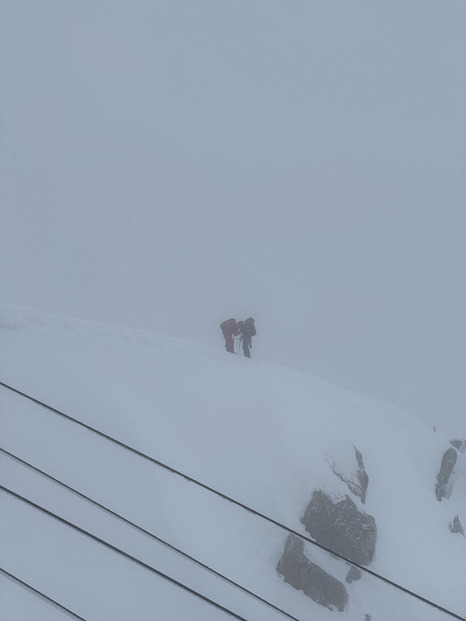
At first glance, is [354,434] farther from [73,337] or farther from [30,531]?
[30,531]

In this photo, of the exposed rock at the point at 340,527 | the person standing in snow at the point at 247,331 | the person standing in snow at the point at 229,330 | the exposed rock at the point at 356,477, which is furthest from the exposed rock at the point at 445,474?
the person standing in snow at the point at 229,330

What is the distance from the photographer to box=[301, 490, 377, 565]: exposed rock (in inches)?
642

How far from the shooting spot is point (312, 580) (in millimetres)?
15289

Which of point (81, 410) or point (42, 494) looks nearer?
point (42, 494)

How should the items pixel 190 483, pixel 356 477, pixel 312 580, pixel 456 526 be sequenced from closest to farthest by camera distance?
pixel 312 580 < pixel 190 483 < pixel 356 477 < pixel 456 526

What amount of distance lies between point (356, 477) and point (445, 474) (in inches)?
264

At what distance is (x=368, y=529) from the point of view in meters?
16.7

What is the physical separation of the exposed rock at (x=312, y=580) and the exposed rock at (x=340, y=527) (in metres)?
1.00

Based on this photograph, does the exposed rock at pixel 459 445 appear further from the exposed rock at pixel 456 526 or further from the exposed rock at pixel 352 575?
the exposed rock at pixel 352 575

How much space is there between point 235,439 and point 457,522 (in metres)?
9.36

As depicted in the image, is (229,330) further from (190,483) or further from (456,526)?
(456,526)

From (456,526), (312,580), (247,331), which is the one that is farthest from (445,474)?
(312,580)

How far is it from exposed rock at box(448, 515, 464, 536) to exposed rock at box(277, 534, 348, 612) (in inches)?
270

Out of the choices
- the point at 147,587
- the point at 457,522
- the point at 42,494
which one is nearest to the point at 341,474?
the point at 457,522
